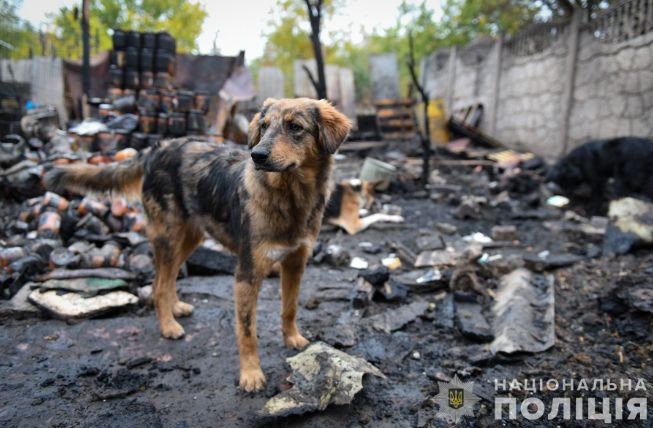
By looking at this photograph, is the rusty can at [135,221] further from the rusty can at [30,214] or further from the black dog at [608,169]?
the black dog at [608,169]

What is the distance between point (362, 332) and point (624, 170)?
260 inches

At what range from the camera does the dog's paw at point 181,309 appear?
3820mm

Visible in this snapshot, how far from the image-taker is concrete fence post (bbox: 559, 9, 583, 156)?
31.9 feet

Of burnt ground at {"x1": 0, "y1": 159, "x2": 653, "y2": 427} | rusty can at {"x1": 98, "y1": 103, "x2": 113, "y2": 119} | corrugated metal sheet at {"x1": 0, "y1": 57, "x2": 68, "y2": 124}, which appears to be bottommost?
burnt ground at {"x1": 0, "y1": 159, "x2": 653, "y2": 427}

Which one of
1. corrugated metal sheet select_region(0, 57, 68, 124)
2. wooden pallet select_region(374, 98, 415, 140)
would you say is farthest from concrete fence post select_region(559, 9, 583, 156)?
corrugated metal sheet select_region(0, 57, 68, 124)

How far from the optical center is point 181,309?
3828 millimetres

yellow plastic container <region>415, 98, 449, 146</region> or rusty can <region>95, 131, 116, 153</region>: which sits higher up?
yellow plastic container <region>415, 98, 449, 146</region>

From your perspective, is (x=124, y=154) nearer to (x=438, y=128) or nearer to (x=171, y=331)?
(x=171, y=331)

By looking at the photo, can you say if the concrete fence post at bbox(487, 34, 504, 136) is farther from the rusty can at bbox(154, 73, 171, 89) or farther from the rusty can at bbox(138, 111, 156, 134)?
the rusty can at bbox(138, 111, 156, 134)

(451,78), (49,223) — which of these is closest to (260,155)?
(49,223)

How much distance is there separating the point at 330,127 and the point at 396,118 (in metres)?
13.2

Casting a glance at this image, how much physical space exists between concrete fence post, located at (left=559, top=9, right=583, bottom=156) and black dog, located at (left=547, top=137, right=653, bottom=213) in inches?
78.5

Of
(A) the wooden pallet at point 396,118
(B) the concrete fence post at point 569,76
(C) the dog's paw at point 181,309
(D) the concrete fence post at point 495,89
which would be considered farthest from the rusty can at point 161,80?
(D) the concrete fence post at point 495,89

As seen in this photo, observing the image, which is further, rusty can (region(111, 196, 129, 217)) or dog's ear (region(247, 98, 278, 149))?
rusty can (region(111, 196, 129, 217))
